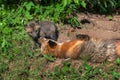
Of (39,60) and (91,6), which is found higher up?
(91,6)

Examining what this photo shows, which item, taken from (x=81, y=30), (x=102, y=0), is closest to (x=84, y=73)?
(x=81, y=30)

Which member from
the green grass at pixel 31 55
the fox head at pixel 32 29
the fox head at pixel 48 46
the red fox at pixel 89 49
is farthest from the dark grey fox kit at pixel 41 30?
the red fox at pixel 89 49

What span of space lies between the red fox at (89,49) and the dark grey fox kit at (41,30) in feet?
1.75

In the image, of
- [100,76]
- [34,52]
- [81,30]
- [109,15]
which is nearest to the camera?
[100,76]

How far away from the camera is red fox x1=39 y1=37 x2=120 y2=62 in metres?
7.70

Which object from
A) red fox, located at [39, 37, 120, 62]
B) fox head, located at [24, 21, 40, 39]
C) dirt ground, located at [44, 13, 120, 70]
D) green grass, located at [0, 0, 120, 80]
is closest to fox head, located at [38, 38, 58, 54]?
red fox, located at [39, 37, 120, 62]

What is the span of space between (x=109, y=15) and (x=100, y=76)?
7.90 feet

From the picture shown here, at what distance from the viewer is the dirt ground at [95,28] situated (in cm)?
877

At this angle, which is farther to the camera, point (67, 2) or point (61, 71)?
point (67, 2)

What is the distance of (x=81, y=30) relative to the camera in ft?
29.4

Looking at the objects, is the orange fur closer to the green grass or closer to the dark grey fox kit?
the green grass

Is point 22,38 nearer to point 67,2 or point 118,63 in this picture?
point 67,2

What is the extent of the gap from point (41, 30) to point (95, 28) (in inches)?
46.6

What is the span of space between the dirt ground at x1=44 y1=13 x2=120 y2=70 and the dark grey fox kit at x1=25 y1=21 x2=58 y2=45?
221 mm
